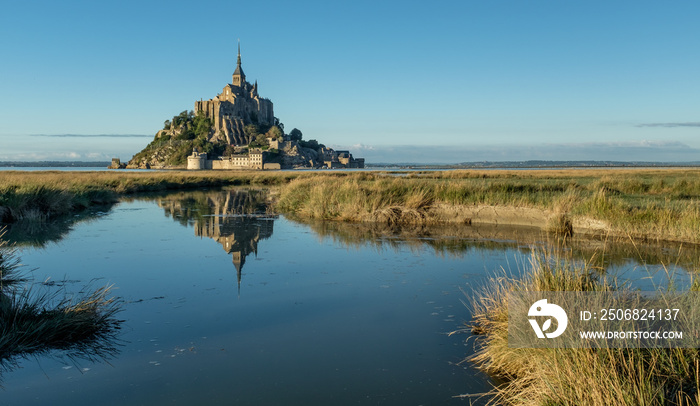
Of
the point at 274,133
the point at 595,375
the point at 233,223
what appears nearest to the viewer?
the point at 595,375

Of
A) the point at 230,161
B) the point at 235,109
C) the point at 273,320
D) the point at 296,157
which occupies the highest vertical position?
the point at 235,109

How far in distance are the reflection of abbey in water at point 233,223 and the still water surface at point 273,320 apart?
0.16 meters

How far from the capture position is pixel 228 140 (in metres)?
106

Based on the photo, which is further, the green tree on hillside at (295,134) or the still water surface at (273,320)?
the green tree on hillside at (295,134)

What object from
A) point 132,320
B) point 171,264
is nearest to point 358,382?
point 132,320

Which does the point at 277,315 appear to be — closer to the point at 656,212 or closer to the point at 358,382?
the point at 358,382

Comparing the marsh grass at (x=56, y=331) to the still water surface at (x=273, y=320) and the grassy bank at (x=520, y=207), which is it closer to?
the still water surface at (x=273, y=320)

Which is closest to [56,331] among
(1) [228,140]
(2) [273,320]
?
(2) [273,320]

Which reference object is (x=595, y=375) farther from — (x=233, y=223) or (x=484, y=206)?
(x=233, y=223)

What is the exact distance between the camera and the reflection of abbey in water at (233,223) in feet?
31.7

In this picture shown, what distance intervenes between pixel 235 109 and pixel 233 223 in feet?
338

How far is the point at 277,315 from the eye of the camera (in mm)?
5359

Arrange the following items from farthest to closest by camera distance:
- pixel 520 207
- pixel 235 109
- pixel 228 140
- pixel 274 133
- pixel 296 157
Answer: pixel 296 157
pixel 274 133
pixel 235 109
pixel 228 140
pixel 520 207

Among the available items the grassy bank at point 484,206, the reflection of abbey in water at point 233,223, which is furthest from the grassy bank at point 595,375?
the grassy bank at point 484,206
